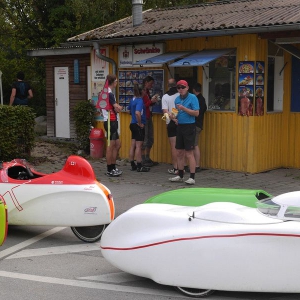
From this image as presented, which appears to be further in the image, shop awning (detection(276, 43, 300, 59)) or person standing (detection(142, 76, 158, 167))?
person standing (detection(142, 76, 158, 167))

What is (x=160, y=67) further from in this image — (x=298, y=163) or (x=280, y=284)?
(x=280, y=284)

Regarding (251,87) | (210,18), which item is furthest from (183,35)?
(251,87)

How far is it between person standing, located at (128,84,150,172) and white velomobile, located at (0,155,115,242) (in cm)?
474

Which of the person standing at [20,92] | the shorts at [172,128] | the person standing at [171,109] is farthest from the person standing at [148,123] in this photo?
the person standing at [20,92]

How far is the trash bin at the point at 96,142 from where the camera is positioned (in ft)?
45.9

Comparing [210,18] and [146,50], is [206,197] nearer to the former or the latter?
[210,18]

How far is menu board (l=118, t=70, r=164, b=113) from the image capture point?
1297cm

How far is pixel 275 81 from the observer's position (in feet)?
39.5

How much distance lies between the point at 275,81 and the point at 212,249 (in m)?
7.83

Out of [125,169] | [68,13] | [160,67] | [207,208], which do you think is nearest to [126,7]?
[68,13]

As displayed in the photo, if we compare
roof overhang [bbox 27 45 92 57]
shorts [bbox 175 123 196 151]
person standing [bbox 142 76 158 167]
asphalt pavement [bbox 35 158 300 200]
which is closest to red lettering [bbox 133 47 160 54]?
person standing [bbox 142 76 158 167]

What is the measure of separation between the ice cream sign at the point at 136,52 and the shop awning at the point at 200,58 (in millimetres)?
1205

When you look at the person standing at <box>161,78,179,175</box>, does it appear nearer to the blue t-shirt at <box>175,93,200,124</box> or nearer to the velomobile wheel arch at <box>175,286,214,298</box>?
the blue t-shirt at <box>175,93,200,124</box>

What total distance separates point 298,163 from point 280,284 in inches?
300
